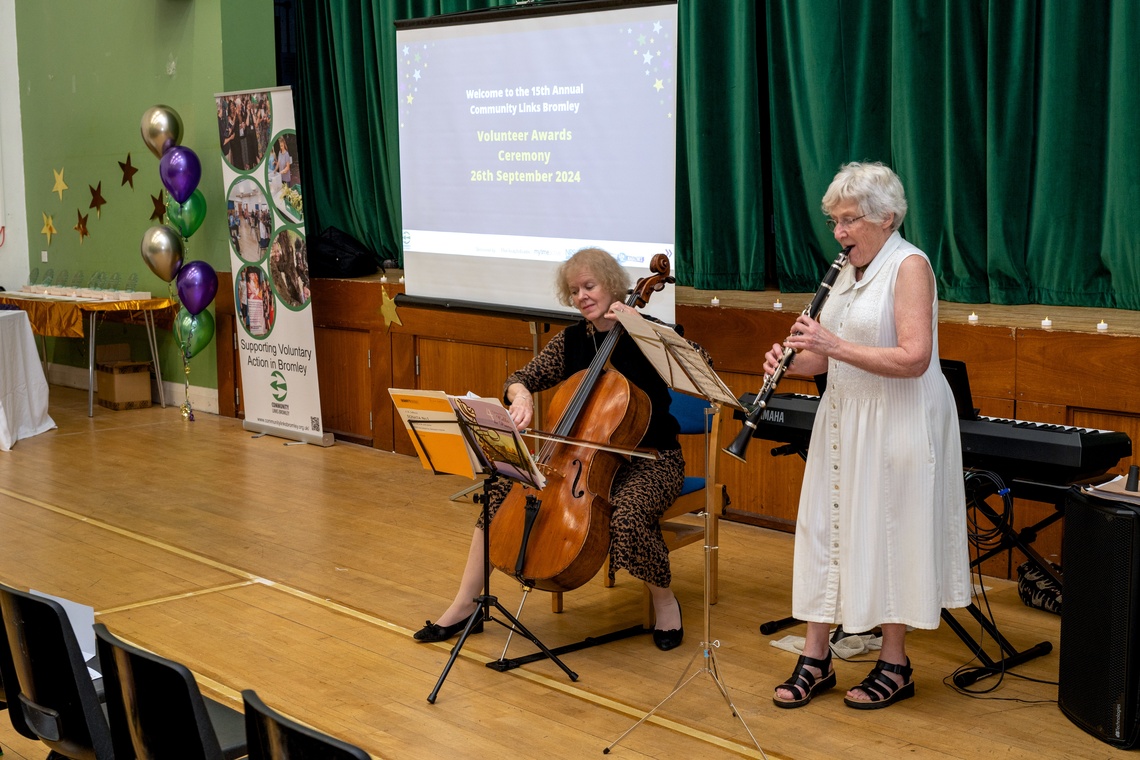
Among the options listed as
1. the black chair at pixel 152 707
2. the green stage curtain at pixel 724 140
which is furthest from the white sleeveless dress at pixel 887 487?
the green stage curtain at pixel 724 140

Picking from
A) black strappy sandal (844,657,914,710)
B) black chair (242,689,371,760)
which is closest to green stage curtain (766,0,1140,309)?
black strappy sandal (844,657,914,710)

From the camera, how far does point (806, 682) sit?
134 inches

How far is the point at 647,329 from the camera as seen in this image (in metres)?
3.03

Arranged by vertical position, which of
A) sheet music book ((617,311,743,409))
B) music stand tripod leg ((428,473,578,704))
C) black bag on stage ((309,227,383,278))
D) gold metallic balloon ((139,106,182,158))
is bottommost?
music stand tripod leg ((428,473,578,704))

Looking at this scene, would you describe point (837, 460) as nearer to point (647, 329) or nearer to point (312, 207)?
point (647, 329)

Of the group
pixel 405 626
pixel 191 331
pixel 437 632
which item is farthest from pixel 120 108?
A: pixel 437 632

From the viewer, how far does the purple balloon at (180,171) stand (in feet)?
25.3

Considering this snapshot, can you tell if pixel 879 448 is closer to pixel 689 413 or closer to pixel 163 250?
pixel 689 413

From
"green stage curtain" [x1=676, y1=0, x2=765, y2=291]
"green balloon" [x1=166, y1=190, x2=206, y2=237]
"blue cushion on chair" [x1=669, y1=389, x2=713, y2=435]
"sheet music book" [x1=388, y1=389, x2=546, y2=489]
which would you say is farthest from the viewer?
"green balloon" [x1=166, y1=190, x2=206, y2=237]

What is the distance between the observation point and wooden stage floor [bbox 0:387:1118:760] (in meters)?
3.21

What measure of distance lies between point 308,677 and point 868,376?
1845mm

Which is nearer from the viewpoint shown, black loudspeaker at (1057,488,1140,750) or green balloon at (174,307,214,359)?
black loudspeaker at (1057,488,1140,750)

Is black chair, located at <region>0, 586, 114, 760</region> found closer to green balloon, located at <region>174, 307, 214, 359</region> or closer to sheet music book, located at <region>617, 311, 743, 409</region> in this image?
sheet music book, located at <region>617, 311, 743, 409</region>

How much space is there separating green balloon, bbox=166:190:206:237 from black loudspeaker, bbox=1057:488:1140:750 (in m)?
6.10
